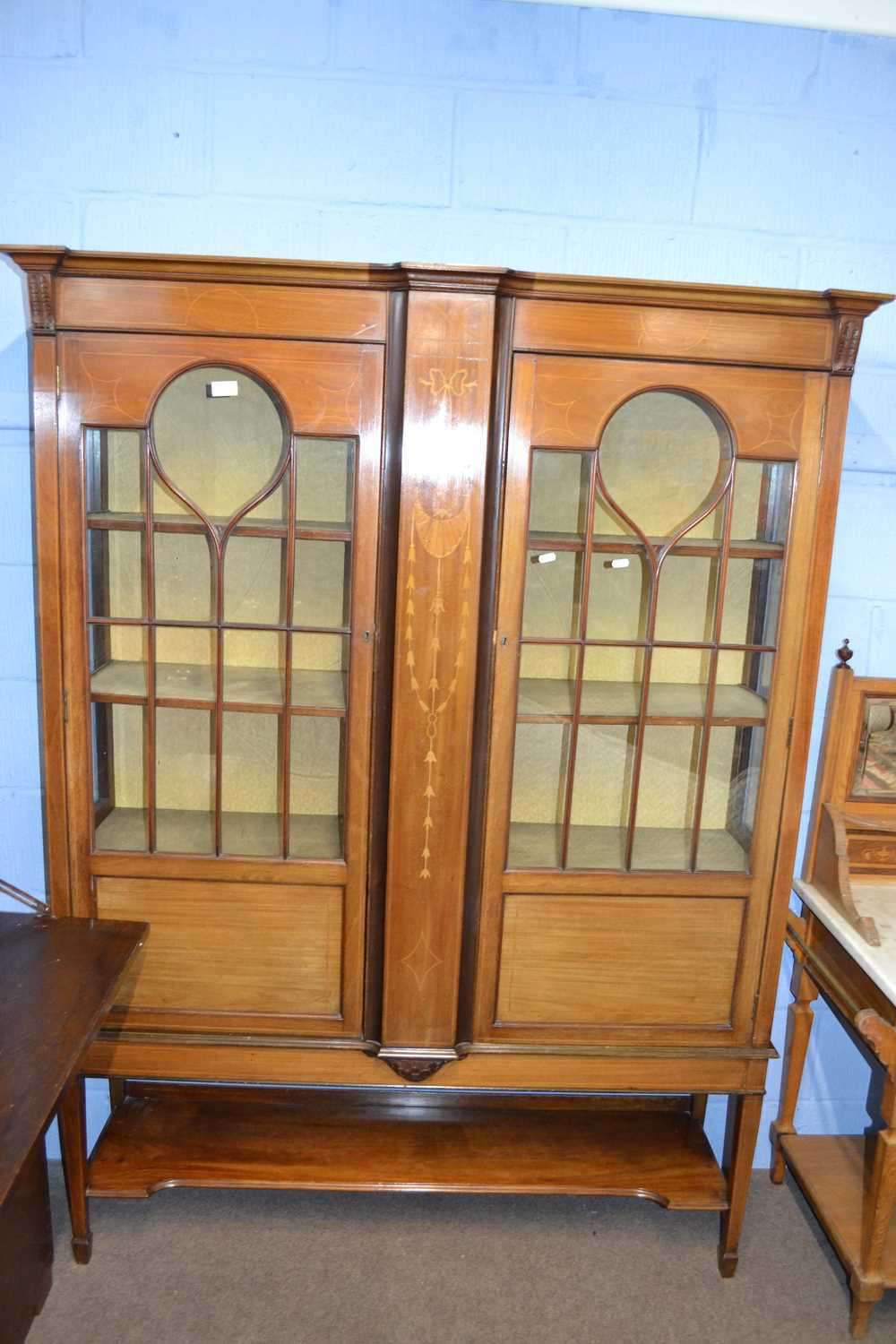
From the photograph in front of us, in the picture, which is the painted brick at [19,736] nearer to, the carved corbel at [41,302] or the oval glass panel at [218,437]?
the oval glass panel at [218,437]

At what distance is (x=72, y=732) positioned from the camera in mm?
1872

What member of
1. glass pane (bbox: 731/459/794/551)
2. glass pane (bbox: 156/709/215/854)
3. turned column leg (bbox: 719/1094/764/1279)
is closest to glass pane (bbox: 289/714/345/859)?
glass pane (bbox: 156/709/215/854)

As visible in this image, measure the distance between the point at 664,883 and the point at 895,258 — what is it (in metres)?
1.46

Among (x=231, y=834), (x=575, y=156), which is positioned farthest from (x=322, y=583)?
(x=575, y=156)

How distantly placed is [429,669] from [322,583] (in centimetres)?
26

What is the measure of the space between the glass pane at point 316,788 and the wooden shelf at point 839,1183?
1.29 meters

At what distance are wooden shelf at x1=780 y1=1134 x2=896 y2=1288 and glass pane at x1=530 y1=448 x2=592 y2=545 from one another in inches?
59.3

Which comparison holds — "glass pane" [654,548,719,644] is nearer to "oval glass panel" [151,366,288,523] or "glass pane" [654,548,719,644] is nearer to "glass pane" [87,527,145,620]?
"oval glass panel" [151,366,288,523]

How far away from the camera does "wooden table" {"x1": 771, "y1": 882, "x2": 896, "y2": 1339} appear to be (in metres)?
1.89

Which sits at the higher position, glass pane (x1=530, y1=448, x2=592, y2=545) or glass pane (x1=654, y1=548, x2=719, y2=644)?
glass pane (x1=530, y1=448, x2=592, y2=545)

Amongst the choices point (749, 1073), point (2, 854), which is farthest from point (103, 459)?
point (749, 1073)

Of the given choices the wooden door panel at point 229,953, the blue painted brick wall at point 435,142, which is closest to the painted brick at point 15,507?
the blue painted brick wall at point 435,142

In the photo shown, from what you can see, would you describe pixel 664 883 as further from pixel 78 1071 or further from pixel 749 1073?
pixel 78 1071

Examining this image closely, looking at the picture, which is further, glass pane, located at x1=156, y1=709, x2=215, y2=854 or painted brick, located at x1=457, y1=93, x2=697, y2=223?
painted brick, located at x1=457, y1=93, x2=697, y2=223
